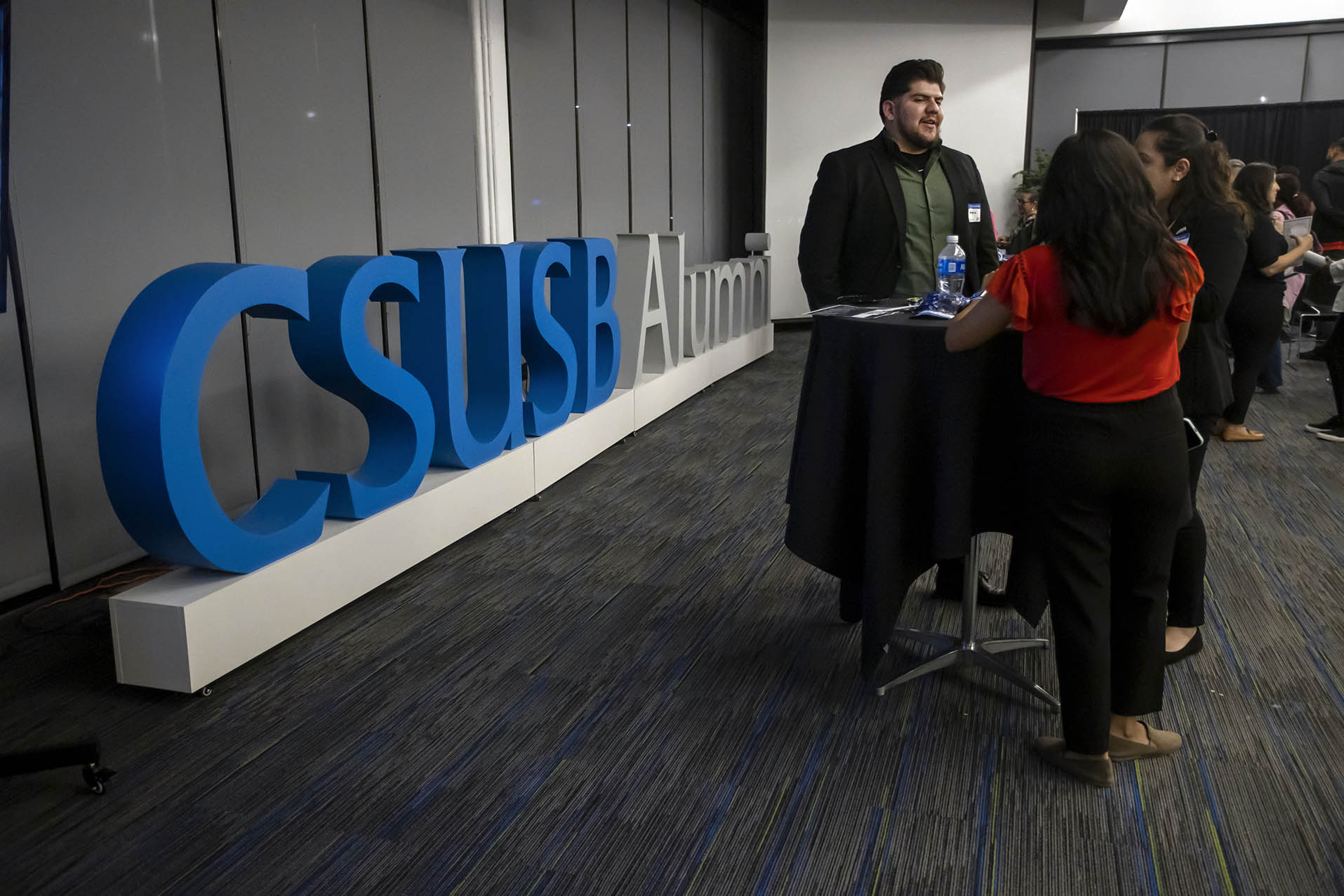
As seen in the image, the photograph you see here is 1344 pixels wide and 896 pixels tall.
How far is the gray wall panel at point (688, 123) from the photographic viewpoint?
376 inches

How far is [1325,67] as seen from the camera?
34.2ft

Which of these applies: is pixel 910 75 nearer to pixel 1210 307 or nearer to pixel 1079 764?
pixel 1210 307

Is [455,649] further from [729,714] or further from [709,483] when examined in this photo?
[709,483]

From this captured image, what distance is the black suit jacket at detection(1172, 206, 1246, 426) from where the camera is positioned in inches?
103

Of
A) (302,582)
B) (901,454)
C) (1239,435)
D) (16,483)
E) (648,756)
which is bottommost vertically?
(648,756)

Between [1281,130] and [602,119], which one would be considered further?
[1281,130]

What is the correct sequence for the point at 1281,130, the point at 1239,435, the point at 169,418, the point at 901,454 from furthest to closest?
the point at 1281,130 → the point at 1239,435 → the point at 169,418 → the point at 901,454

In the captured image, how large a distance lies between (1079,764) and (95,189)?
12.1 ft

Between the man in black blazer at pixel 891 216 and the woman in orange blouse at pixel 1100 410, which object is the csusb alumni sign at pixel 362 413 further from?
the woman in orange blouse at pixel 1100 410

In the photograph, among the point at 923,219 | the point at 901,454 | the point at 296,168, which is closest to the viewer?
the point at 901,454

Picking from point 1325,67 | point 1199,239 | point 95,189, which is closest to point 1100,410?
point 1199,239

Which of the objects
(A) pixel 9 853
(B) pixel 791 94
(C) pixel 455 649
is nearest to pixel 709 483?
(C) pixel 455 649

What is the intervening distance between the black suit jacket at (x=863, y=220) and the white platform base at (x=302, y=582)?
168cm

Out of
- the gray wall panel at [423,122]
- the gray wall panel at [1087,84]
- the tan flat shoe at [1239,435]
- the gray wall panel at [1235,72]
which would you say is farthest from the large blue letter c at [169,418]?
the gray wall panel at [1235,72]
